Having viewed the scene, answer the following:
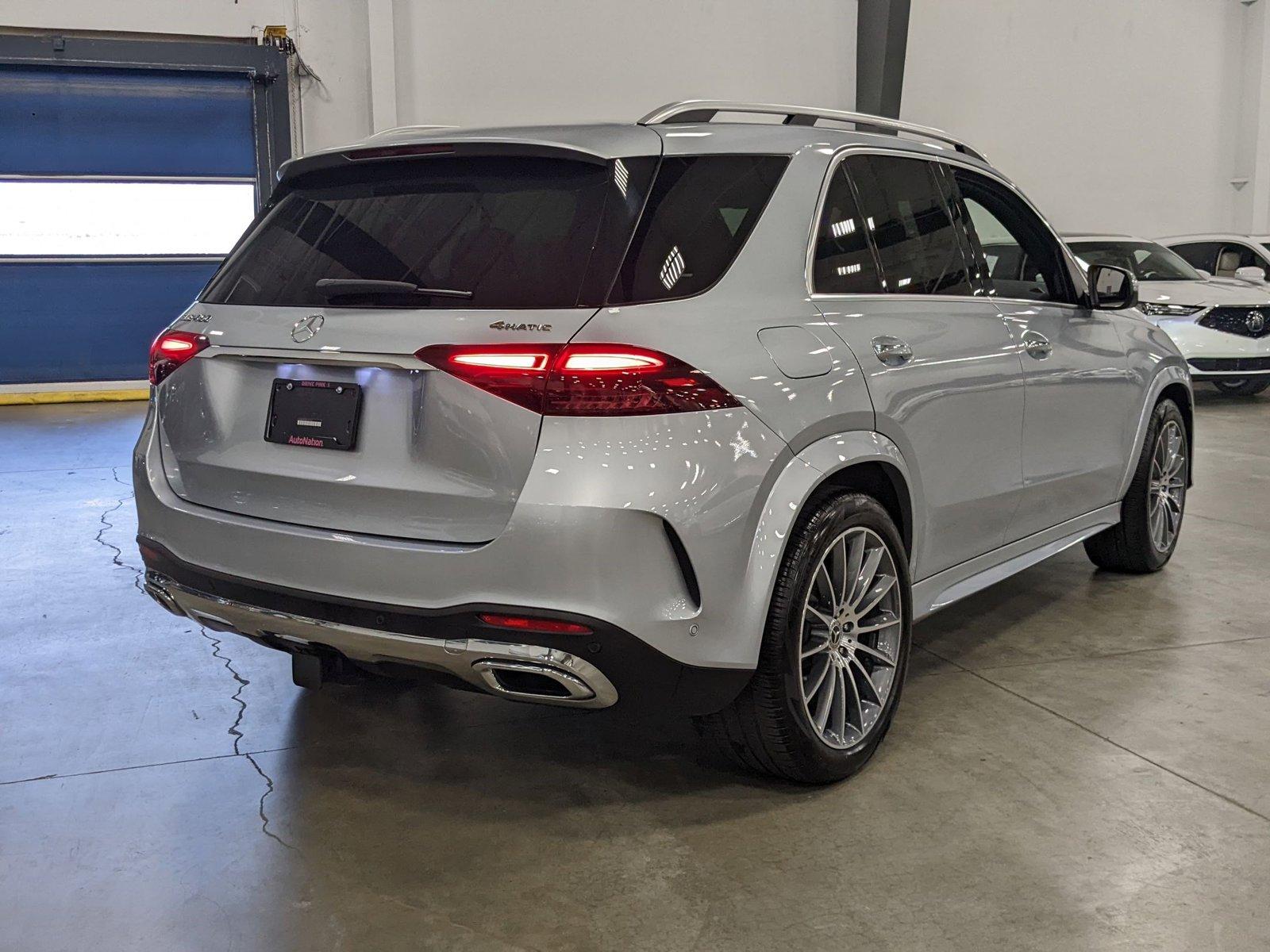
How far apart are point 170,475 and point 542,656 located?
1.08 m

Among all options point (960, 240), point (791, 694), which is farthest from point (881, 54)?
point (791, 694)

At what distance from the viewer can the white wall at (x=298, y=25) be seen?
11.8 m

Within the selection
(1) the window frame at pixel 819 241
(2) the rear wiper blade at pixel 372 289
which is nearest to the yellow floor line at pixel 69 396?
(2) the rear wiper blade at pixel 372 289

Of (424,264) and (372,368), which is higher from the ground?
(424,264)

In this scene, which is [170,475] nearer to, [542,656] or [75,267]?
[542,656]

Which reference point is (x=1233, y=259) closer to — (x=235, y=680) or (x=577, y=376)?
(x=235, y=680)

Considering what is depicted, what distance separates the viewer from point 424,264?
2.52 m

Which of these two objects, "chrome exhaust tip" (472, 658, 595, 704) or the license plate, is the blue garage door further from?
"chrome exhaust tip" (472, 658, 595, 704)

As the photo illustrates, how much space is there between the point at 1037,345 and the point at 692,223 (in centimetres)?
154

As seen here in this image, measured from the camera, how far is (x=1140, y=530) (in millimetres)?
4621

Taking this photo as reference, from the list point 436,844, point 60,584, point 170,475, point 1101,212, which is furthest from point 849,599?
point 1101,212

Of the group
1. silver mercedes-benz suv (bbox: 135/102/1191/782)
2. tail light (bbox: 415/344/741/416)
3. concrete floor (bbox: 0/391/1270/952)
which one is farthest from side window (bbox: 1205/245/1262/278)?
tail light (bbox: 415/344/741/416)

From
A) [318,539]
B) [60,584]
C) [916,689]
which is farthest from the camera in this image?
[60,584]

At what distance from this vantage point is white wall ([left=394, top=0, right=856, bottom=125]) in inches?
510
